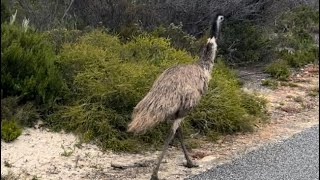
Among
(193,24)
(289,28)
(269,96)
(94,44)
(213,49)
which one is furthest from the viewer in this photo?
(289,28)

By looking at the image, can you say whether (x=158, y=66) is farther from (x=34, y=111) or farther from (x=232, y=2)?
(x=232, y=2)

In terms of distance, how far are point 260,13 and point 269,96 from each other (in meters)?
3.51

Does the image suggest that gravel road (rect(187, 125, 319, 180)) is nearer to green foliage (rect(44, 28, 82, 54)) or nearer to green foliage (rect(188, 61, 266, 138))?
green foliage (rect(188, 61, 266, 138))

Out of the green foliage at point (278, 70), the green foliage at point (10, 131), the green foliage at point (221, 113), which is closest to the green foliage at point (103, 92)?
the green foliage at point (10, 131)

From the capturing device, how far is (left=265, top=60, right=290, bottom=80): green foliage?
13.5 metres

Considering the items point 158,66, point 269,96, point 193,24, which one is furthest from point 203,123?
point 193,24

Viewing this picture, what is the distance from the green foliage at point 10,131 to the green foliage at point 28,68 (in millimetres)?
358

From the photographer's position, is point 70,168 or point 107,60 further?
point 107,60

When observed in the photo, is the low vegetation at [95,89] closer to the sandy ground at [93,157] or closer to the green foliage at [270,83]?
the sandy ground at [93,157]

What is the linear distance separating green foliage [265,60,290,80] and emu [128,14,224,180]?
20.6 ft

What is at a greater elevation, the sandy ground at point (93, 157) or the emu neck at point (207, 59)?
the emu neck at point (207, 59)

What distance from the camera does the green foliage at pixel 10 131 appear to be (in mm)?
7289

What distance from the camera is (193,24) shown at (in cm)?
1335

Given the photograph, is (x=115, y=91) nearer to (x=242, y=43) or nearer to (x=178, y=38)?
(x=178, y=38)
